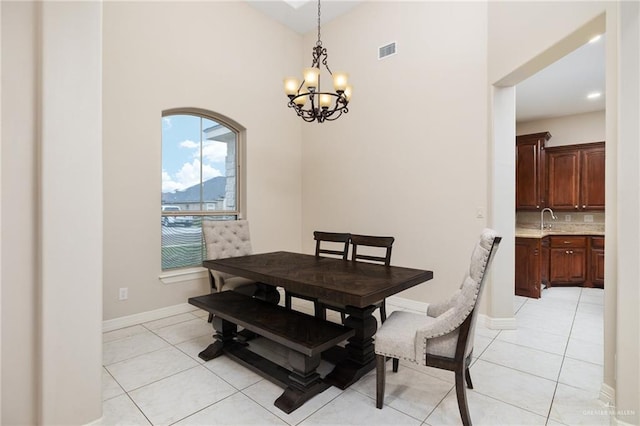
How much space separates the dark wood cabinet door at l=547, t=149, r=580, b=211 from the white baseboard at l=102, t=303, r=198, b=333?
6564 millimetres

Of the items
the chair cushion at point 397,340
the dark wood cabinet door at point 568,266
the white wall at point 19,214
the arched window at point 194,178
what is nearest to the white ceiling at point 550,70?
the arched window at point 194,178

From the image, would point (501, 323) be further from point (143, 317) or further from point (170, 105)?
point (170, 105)

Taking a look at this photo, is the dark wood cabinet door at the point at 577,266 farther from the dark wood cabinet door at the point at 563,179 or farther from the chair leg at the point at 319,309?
the chair leg at the point at 319,309

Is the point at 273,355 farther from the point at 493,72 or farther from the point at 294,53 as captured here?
the point at 294,53

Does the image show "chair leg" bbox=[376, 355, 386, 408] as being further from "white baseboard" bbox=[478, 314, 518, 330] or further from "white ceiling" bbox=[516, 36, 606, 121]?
"white ceiling" bbox=[516, 36, 606, 121]

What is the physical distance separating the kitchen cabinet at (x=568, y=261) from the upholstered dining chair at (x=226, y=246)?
16.8 feet

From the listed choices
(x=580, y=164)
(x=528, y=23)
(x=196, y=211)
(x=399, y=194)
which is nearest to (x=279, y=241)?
(x=196, y=211)

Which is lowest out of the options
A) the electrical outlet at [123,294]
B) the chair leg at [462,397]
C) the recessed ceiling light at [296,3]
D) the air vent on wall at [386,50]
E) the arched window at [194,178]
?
the chair leg at [462,397]

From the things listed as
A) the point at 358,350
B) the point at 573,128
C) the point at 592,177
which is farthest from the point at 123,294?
the point at 573,128

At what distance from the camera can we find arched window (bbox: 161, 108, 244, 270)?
3926 mm

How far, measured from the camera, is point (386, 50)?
427 centimetres

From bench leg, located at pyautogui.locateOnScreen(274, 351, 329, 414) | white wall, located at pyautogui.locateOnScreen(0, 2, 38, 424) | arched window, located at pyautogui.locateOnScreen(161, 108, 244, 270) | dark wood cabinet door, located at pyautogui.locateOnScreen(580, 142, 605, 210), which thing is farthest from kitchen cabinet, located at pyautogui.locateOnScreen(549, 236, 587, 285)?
white wall, located at pyautogui.locateOnScreen(0, 2, 38, 424)

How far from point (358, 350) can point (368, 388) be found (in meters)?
0.27

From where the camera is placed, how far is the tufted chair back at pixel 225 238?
3500 mm
